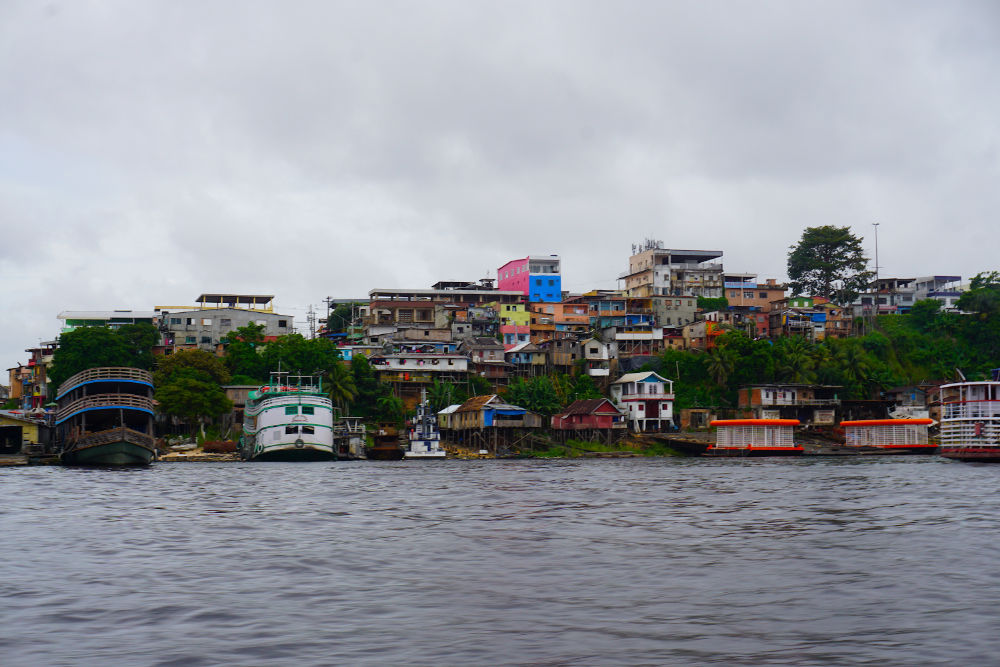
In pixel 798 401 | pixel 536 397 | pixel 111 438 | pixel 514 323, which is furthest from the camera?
pixel 514 323

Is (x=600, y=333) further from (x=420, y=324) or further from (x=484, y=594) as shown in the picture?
(x=484, y=594)

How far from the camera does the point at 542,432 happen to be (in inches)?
3693

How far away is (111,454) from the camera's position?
60.9m

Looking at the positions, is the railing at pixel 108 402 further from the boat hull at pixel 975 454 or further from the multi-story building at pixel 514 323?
the boat hull at pixel 975 454

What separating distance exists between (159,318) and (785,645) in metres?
111

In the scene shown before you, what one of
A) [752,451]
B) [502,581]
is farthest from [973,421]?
[502,581]

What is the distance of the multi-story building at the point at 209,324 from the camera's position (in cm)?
10894

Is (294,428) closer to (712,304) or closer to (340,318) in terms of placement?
(340,318)

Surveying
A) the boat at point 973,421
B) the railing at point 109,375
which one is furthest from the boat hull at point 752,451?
the railing at point 109,375

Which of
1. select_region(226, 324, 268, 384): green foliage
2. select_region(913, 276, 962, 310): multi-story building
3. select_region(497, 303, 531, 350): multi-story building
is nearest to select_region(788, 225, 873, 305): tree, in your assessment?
select_region(913, 276, 962, 310): multi-story building

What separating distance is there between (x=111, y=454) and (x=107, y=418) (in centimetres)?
664

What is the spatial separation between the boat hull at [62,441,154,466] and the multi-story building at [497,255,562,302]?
7138cm

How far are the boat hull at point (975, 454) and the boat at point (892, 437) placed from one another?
2149cm

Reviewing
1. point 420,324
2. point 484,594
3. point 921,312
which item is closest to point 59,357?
point 420,324
